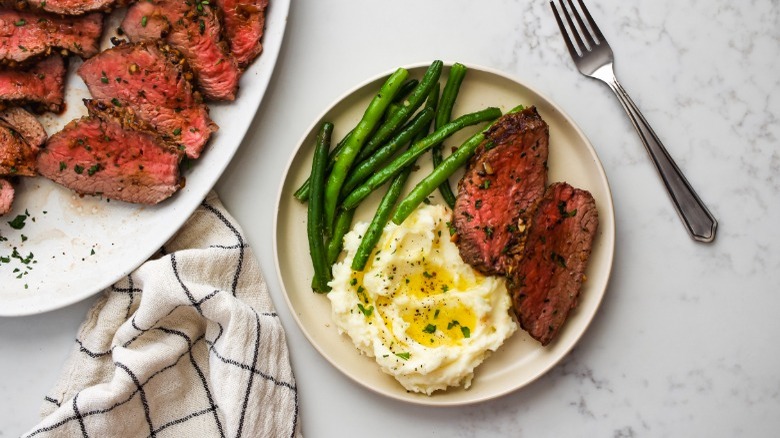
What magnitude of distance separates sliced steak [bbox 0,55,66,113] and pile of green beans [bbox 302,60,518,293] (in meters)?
1.84

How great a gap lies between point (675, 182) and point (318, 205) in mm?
2463

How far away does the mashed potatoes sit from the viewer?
404cm

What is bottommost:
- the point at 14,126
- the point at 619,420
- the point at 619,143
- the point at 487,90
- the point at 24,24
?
the point at 619,420

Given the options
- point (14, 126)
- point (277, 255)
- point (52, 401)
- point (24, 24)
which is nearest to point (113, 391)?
point (52, 401)

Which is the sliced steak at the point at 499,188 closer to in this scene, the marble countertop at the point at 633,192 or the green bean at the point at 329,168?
the marble countertop at the point at 633,192

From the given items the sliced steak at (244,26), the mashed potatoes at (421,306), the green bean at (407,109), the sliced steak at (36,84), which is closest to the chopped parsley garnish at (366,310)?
the mashed potatoes at (421,306)

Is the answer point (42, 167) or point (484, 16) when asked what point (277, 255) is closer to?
point (42, 167)

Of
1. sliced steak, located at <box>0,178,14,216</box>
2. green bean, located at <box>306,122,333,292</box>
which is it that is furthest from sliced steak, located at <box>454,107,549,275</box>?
sliced steak, located at <box>0,178,14,216</box>

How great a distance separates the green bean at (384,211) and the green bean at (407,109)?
7 cm

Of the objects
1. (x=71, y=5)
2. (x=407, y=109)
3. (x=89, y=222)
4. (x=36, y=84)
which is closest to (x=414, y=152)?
(x=407, y=109)

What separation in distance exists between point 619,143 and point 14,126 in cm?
423

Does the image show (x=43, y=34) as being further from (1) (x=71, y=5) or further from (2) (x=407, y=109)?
(2) (x=407, y=109)

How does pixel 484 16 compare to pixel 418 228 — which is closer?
pixel 418 228

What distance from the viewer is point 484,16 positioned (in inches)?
175
